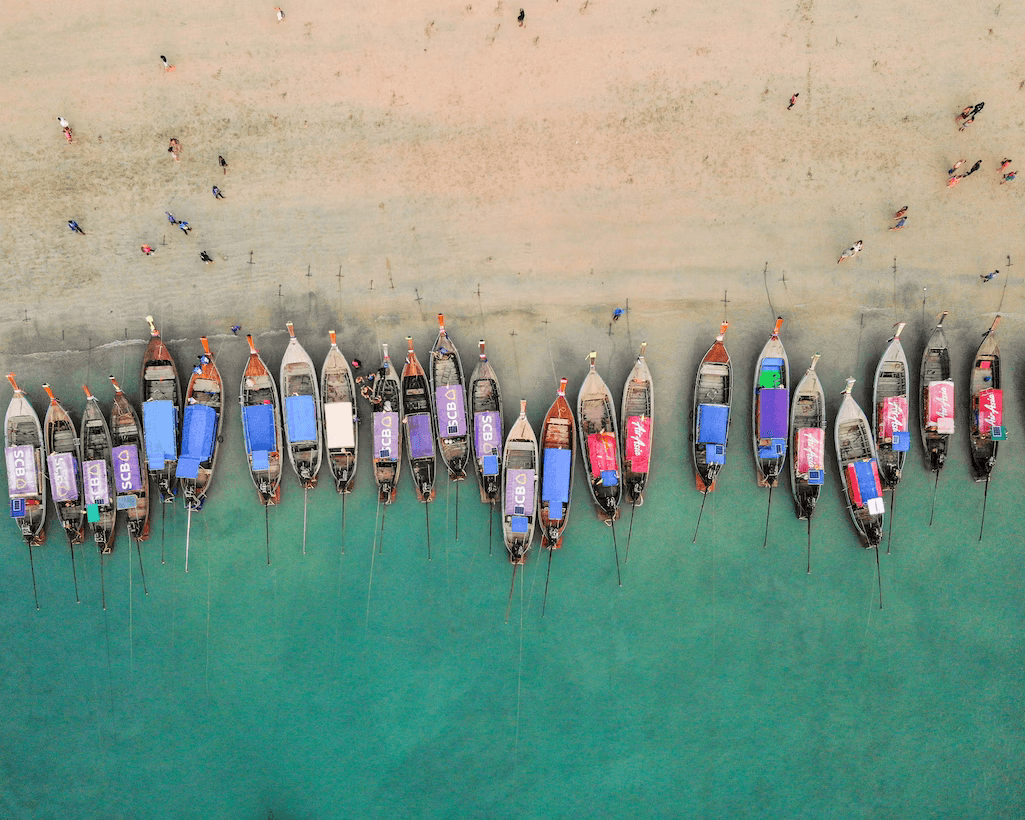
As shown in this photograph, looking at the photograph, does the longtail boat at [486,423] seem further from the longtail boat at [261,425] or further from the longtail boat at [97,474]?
the longtail boat at [97,474]

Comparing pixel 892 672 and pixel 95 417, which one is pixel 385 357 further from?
pixel 892 672

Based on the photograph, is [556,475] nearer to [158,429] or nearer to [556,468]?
[556,468]

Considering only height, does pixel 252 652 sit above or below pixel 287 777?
above

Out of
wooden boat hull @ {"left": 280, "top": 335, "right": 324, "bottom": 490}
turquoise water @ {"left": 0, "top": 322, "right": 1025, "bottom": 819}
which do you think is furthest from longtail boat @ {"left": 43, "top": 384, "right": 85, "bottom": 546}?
wooden boat hull @ {"left": 280, "top": 335, "right": 324, "bottom": 490}

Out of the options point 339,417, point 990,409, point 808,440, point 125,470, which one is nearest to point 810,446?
point 808,440

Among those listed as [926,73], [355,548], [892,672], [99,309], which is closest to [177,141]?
[99,309]

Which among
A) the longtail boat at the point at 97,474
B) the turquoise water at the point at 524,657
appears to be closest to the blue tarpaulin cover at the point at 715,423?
the turquoise water at the point at 524,657
